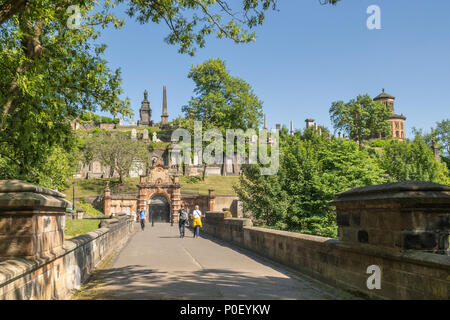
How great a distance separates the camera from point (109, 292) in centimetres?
656

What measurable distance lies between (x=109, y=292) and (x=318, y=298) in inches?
138

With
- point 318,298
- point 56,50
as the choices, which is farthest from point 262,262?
point 56,50

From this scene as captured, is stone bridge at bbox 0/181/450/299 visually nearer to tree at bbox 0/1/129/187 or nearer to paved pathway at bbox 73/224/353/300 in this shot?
paved pathway at bbox 73/224/353/300

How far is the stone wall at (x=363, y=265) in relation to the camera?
4.46 m

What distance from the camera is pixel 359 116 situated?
8025 cm

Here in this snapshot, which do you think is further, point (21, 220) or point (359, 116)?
point (359, 116)

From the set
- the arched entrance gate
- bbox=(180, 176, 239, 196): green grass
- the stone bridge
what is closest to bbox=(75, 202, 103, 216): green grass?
the arched entrance gate

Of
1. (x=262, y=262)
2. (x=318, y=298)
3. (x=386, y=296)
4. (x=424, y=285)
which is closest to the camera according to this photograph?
(x=424, y=285)

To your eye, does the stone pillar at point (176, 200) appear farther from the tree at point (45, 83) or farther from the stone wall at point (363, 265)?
the stone wall at point (363, 265)

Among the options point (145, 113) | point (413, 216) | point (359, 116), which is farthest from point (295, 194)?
point (145, 113)

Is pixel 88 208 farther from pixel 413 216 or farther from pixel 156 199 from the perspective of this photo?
pixel 413 216

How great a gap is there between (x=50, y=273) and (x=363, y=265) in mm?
4610

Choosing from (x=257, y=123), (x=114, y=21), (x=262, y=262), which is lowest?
(x=262, y=262)
